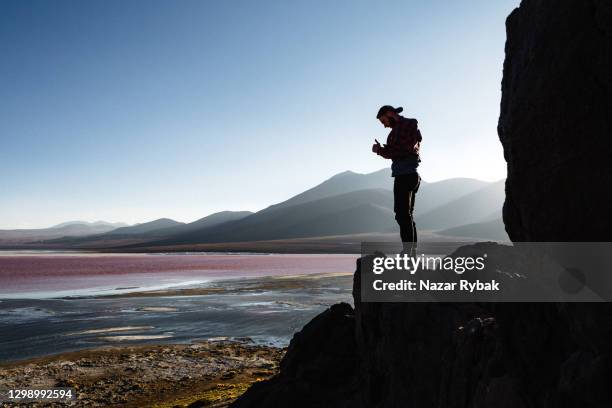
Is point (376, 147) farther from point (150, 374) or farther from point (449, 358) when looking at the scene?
point (150, 374)

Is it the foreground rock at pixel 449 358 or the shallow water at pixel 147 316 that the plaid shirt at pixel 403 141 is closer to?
the foreground rock at pixel 449 358

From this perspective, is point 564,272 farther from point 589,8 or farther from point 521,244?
point 589,8

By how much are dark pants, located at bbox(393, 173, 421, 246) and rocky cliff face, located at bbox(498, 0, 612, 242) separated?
3063mm

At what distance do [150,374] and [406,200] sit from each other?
48.5 ft

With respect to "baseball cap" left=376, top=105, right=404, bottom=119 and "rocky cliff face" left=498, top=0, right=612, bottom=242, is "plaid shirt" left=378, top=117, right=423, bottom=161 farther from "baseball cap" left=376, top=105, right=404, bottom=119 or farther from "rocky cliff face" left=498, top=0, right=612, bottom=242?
"rocky cliff face" left=498, top=0, right=612, bottom=242

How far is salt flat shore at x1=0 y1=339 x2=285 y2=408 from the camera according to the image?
53.0 ft

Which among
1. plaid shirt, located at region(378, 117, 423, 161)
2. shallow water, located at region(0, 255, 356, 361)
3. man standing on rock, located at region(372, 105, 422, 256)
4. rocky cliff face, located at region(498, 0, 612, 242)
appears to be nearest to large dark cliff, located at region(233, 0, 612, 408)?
rocky cliff face, located at region(498, 0, 612, 242)

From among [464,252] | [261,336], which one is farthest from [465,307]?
[261,336]

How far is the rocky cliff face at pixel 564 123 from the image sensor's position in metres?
4.49

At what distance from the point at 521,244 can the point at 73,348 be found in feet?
74.7

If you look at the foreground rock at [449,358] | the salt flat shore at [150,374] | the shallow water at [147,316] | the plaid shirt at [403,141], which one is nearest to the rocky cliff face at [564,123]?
the foreground rock at [449,358]

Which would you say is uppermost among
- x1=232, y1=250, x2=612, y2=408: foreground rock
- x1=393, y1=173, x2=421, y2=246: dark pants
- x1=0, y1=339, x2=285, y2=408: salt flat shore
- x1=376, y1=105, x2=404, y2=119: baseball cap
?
x1=376, y1=105, x2=404, y2=119: baseball cap

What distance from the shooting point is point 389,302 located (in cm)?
855

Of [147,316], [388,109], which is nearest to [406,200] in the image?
[388,109]
